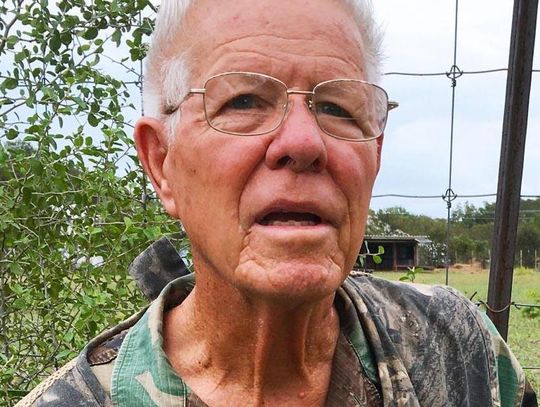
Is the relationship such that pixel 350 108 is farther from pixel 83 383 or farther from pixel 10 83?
pixel 10 83

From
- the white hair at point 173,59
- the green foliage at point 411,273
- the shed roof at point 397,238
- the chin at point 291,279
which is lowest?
the green foliage at point 411,273

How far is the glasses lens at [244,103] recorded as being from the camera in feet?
4.76

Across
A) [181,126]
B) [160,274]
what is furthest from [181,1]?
[160,274]

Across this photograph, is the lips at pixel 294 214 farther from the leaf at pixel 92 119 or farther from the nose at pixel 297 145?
the leaf at pixel 92 119

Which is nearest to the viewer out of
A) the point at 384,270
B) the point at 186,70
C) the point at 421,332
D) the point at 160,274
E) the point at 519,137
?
the point at 186,70

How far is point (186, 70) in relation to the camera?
60.9 inches

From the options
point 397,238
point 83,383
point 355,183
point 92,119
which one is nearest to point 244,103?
point 355,183

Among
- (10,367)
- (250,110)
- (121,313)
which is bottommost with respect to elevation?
(10,367)

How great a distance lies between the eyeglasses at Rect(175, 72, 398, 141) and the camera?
1452 millimetres

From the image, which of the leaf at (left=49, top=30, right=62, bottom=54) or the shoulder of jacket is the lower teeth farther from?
the leaf at (left=49, top=30, right=62, bottom=54)

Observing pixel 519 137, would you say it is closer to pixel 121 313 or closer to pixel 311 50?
pixel 311 50

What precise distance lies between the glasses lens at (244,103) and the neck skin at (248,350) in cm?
31

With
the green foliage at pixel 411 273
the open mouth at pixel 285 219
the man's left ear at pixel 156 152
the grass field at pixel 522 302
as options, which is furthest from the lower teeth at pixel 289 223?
the grass field at pixel 522 302

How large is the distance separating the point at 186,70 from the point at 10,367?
160cm
